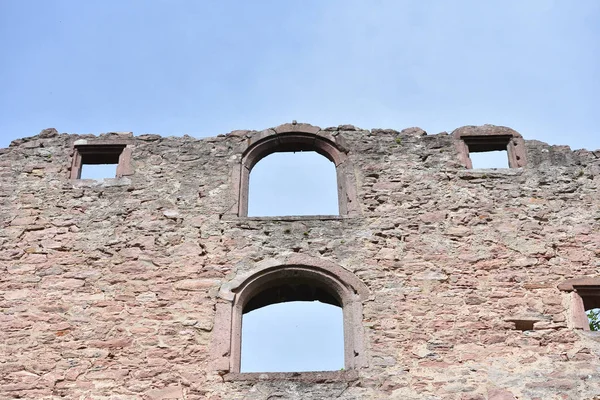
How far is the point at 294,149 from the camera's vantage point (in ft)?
37.7

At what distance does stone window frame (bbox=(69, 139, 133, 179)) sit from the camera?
11172mm

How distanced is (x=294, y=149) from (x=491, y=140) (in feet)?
8.74

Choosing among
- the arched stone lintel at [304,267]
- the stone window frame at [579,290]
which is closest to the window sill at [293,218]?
the arched stone lintel at [304,267]

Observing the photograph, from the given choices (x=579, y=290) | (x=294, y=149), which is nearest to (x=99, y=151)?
(x=294, y=149)

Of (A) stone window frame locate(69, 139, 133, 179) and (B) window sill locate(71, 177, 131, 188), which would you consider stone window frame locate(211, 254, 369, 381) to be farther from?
(A) stone window frame locate(69, 139, 133, 179)

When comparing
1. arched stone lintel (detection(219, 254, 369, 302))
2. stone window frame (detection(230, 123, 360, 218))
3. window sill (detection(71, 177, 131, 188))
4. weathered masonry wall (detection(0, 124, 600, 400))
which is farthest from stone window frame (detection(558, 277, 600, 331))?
window sill (detection(71, 177, 131, 188))

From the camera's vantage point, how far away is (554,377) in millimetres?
8867

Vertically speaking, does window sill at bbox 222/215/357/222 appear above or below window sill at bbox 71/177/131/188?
below

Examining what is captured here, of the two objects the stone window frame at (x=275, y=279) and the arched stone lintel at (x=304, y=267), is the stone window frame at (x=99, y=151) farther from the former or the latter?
the stone window frame at (x=275, y=279)

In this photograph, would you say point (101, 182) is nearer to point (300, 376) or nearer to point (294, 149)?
point (294, 149)

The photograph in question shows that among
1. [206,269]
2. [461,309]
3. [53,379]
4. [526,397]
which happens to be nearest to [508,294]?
[461,309]

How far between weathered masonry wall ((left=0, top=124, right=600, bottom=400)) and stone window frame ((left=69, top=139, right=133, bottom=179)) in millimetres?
56

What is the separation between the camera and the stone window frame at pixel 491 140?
11.1 meters

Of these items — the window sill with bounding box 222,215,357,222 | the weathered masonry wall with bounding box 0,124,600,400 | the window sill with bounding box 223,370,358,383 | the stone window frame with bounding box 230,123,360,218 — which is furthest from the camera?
the stone window frame with bounding box 230,123,360,218
